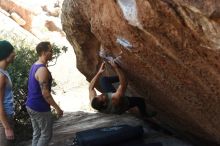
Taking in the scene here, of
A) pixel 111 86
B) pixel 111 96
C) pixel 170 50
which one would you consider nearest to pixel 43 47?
pixel 111 96

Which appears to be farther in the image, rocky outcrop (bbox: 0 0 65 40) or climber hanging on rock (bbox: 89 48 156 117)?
rocky outcrop (bbox: 0 0 65 40)

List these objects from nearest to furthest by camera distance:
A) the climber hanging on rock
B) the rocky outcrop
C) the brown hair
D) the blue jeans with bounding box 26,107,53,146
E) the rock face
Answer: the rock face, the brown hair, the blue jeans with bounding box 26,107,53,146, the climber hanging on rock, the rocky outcrop

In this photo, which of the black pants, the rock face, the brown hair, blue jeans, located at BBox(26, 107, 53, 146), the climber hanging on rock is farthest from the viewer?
the black pants

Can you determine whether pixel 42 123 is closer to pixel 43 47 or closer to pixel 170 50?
pixel 43 47

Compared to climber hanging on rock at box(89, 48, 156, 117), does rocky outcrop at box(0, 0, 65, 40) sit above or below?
above

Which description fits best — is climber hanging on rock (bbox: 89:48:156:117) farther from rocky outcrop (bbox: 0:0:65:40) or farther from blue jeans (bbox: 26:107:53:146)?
rocky outcrop (bbox: 0:0:65:40)

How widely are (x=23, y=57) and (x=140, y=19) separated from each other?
Answer: 241 inches

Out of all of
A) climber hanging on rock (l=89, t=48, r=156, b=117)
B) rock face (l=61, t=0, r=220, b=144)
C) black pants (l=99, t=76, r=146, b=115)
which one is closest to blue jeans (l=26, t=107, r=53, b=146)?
climber hanging on rock (l=89, t=48, r=156, b=117)

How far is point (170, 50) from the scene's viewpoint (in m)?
5.61

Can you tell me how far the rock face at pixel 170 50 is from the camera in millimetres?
4750

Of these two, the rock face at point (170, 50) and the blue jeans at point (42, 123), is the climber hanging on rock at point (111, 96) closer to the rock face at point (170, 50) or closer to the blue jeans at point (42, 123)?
the rock face at point (170, 50)

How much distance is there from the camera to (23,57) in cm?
1102

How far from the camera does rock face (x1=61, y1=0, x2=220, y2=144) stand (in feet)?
15.6

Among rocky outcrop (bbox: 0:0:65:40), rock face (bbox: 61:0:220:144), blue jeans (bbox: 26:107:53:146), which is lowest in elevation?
blue jeans (bbox: 26:107:53:146)
